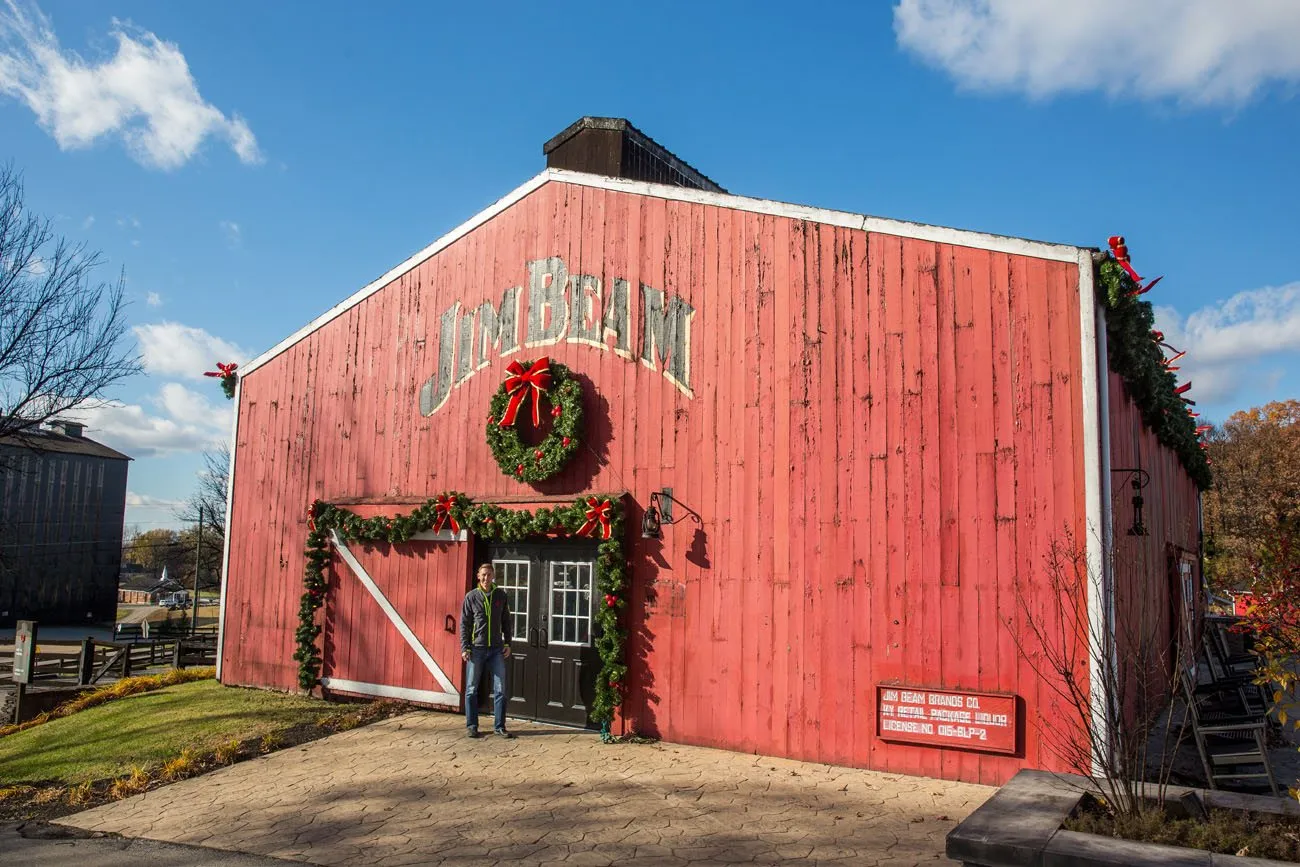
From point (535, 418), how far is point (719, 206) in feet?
10.2

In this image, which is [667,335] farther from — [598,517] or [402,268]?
[402,268]

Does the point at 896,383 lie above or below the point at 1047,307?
below

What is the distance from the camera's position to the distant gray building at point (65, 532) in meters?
45.0

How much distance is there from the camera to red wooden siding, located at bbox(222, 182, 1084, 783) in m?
7.54

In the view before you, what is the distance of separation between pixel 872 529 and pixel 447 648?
5.58 meters

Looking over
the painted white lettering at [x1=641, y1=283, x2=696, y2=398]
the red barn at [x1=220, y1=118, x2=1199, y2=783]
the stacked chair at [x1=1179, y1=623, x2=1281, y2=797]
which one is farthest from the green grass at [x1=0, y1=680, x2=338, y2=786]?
the stacked chair at [x1=1179, y1=623, x2=1281, y2=797]

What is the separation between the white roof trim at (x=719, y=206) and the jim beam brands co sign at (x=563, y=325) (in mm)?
984

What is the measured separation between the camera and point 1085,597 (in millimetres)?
6902

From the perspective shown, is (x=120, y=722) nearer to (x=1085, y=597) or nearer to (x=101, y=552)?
(x=1085, y=597)

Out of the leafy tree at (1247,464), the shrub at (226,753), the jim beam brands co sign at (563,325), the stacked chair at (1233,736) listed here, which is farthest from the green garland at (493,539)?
the leafy tree at (1247,464)

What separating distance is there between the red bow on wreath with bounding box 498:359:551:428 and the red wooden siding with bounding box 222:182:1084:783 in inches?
13.3

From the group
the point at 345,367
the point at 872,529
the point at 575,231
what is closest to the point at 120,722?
the point at 345,367

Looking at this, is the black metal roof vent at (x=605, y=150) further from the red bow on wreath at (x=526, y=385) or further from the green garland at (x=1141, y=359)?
the green garland at (x=1141, y=359)

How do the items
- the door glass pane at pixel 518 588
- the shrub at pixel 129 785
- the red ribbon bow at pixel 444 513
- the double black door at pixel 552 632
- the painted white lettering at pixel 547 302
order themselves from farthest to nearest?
the red ribbon bow at pixel 444 513 → the painted white lettering at pixel 547 302 → the door glass pane at pixel 518 588 → the double black door at pixel 552 632 → the shrub at pixel 129 785
